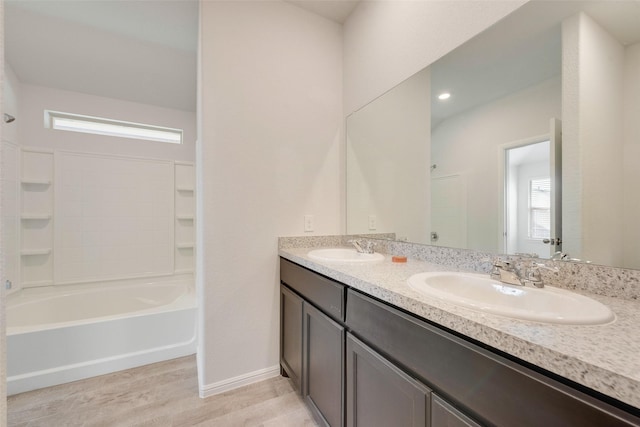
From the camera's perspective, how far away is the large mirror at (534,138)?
775mm

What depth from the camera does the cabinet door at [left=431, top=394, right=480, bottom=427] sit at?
600 millimetres

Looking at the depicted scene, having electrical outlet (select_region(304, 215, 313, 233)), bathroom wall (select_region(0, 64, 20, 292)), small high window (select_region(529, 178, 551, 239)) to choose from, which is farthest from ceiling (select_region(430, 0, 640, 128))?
bathroom wall (select_region(0, 64, 20, 292))

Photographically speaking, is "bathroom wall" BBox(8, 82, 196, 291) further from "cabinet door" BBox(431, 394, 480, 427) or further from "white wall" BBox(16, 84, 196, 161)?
"cabinet door" BBox(431, 394, 480, 427)

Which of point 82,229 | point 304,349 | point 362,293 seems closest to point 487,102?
point 362,293

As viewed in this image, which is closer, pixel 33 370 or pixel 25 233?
pixel 33 370

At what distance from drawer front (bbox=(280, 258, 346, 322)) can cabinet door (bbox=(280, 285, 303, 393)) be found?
0.08 metres

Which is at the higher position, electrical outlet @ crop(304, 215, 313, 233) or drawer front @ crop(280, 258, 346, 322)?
electrical outlet @ crop(304, 215, 313, 233)

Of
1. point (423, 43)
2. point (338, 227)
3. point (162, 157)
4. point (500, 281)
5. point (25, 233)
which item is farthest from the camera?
point (162, 157)

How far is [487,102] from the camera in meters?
1.13

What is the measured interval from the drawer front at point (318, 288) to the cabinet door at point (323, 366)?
0.05 meters

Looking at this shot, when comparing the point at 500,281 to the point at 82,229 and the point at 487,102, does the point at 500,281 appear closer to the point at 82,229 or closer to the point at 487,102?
the point at 487,102

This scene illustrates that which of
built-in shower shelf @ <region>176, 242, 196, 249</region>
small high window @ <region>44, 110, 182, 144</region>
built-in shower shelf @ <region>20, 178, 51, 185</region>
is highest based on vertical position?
small high window @ <region>44, 110, 182, 144</region>

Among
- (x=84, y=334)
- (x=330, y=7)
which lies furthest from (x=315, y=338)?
(x=330, y=7)

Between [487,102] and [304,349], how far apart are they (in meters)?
1.55
